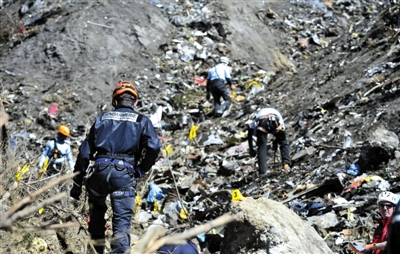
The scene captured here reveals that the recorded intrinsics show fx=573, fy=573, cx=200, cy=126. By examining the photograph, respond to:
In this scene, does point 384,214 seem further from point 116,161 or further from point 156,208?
point 156,208

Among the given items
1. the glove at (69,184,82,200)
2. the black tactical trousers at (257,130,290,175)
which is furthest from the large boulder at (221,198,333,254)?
the black tactical trousers at (257,130,290,175)

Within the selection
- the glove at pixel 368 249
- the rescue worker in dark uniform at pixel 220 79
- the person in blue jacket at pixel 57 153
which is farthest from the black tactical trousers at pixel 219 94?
the glove at pixel 368 249

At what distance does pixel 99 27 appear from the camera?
51.2 feet

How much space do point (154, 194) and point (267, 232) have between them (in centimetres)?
402

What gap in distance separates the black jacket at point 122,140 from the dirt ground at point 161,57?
213 inches

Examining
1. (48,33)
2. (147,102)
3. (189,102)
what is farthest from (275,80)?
(48,33)

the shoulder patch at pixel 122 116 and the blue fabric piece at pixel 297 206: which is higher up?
the shoulder patch at pixel 122 116

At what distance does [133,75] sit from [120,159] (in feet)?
33.8

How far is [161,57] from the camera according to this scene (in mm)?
15211

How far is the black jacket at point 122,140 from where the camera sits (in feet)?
14.0

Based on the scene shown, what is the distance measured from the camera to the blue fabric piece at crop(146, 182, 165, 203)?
25.5 feet

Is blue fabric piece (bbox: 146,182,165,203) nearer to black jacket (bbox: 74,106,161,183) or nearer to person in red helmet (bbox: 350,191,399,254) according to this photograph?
black jacket (bbox: 74,106,161,183)

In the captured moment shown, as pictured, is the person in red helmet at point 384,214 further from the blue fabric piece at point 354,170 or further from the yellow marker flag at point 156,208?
the yellow marker flag at point 156,208

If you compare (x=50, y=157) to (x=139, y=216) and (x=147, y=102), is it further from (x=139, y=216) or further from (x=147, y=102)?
(x=147, y=102)
